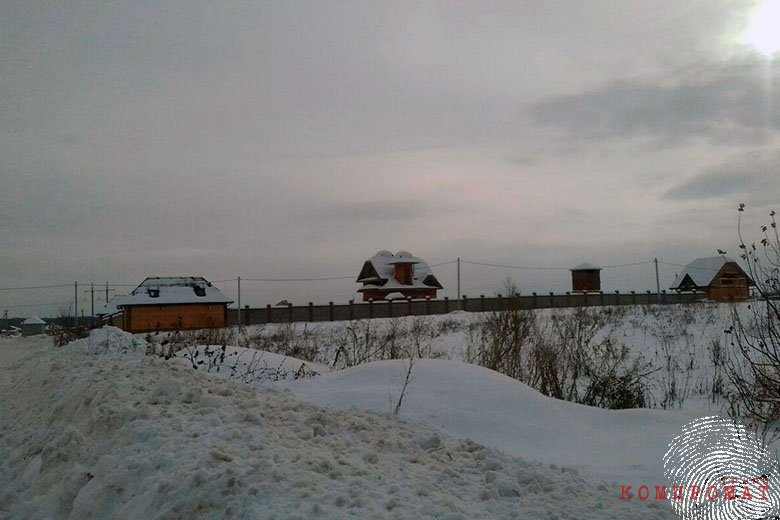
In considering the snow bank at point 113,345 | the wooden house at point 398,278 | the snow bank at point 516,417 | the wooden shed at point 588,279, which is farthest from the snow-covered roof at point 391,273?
the snow bank at point 516,417

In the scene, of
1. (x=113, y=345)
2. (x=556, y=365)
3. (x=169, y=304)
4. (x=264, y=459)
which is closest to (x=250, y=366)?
(x=113, y=345)

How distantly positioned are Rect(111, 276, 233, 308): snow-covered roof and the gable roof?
41802 mm

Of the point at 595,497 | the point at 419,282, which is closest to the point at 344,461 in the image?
the point at 595,497

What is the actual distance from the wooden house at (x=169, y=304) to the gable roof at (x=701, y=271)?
4176 cm

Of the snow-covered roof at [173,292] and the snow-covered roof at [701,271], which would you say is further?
the snow-covered roof at [701,271]

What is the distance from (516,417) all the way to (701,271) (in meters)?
57.9

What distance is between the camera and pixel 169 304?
39344 mm

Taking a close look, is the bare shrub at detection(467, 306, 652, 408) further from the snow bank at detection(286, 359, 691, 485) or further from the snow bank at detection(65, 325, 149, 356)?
the snow bank at detection(65, 325, 149, 356)

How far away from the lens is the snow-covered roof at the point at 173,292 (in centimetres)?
3912

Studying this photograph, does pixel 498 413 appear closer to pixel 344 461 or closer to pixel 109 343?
pixel 344 461

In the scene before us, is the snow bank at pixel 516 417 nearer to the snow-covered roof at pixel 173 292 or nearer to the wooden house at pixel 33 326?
the snow-covered roof at pixel 173 292

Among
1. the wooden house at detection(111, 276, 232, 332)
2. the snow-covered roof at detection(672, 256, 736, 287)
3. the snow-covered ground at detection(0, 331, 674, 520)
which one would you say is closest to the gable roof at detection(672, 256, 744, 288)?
the snow-covered roof at detection(672, 256, 736, 287)

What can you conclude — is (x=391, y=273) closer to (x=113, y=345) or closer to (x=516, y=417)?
(x=113, y=345)

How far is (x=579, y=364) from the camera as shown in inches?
375
